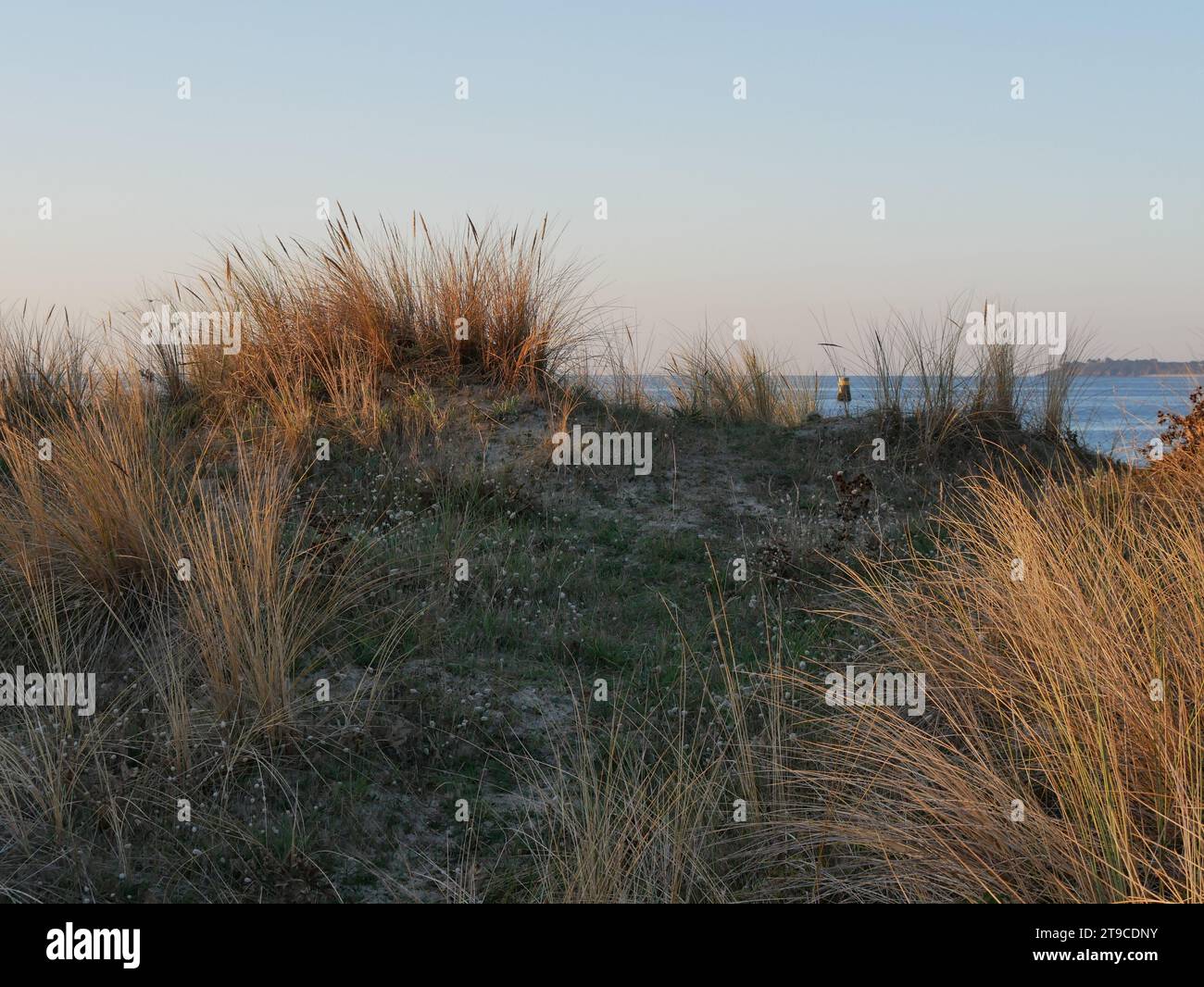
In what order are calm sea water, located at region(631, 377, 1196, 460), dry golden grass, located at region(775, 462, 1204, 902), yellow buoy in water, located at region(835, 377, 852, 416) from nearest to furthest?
dry golden grass, located at region(775, 462, 1204, 902) < calm sea water, located at region(631, 377, 1196, 460) < yellow buoy in water, located at region(835, 377, 852, 416)

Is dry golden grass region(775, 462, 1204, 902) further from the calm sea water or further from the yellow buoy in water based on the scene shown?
the yellow buoy in water

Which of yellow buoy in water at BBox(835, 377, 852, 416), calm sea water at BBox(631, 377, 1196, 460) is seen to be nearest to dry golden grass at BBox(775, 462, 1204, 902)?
calm sea water at BBox(631, 377, 1196, 460)

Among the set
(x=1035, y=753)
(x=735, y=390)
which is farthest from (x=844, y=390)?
(x=1035, y=753)

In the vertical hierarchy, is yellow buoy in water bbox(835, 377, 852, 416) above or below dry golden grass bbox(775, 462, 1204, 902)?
above

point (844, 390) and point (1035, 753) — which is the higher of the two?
point (844, 390)

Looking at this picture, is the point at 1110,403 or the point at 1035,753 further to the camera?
the point at 1110,403

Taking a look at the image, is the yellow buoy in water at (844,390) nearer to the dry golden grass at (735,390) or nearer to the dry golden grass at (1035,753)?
the dry golden grass at (735,390)

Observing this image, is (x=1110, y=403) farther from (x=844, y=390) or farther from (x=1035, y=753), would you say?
(x=1035, y=753)

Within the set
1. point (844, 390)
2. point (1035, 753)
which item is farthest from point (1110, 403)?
point (1035, 753)

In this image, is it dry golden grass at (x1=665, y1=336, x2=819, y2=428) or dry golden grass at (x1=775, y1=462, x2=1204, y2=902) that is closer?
dry golden grass at (x1=775, y1=462, x2=1204, y2=902)

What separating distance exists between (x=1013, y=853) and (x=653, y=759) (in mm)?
1519

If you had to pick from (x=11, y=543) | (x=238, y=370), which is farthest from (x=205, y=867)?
(x=238, y=370)

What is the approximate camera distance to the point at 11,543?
205 inches
